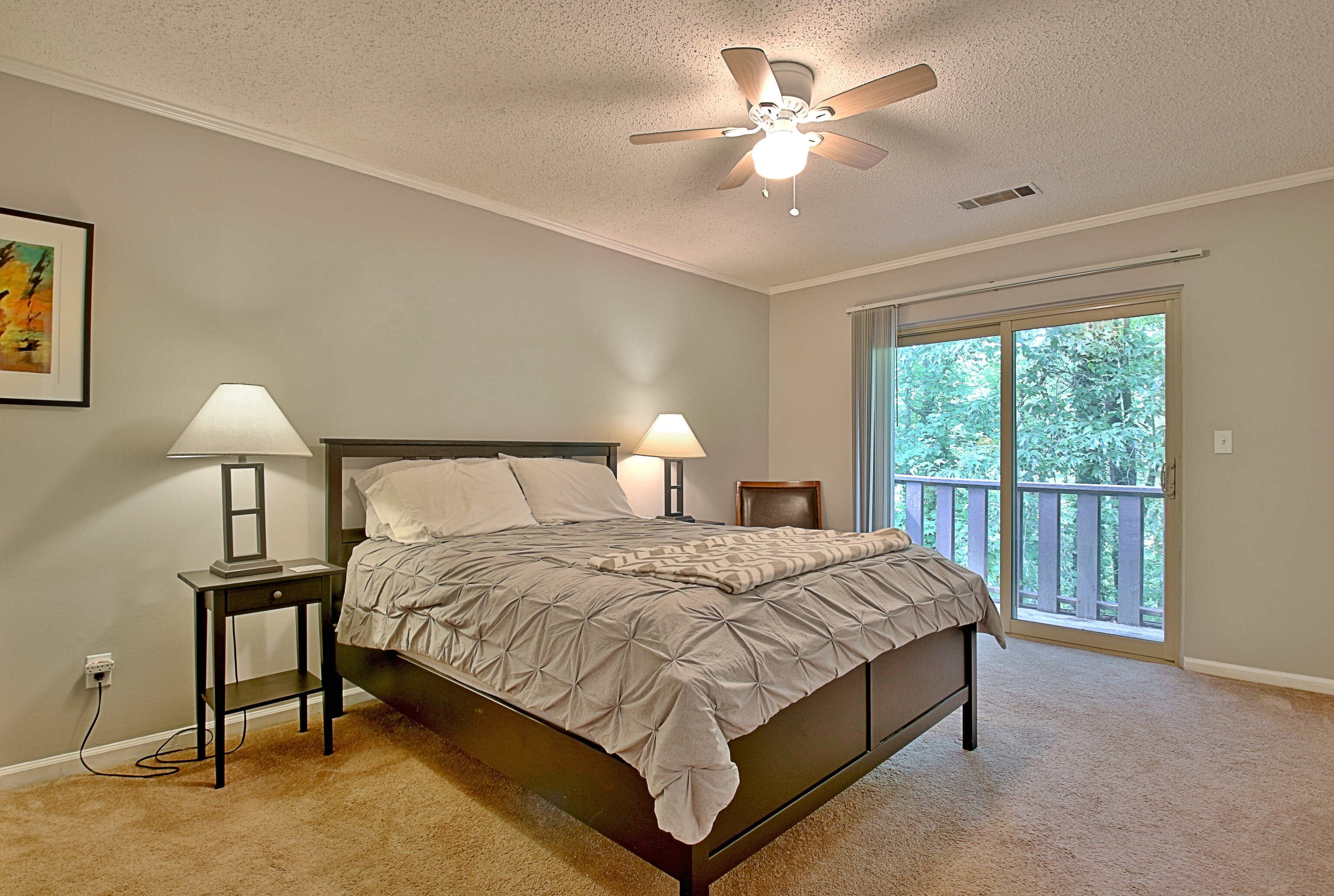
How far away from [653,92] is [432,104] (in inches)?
33.1

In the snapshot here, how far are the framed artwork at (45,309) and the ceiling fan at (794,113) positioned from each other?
2.00m

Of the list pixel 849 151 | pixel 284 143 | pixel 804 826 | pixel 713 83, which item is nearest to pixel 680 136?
pixel 713 83

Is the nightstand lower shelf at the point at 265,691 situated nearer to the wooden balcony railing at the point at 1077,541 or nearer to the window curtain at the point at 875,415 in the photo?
the window curtain at the point at 875,415

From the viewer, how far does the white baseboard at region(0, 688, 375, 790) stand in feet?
7.38

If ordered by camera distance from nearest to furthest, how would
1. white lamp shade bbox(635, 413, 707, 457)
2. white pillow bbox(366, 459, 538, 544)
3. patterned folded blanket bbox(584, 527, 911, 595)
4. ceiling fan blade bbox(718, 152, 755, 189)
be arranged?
patterned folded blanket bbox(584, 527, 911, 595) → ceiling fan blade bbox(718, 152, 755, 189) → white pillow bbox(366, 459, 538, 544) → white lamp shade bbox(635, 413, 707, 457)

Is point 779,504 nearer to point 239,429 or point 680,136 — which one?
point 680,136

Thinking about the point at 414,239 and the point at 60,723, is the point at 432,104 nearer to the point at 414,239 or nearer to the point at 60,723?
the point at 414,239

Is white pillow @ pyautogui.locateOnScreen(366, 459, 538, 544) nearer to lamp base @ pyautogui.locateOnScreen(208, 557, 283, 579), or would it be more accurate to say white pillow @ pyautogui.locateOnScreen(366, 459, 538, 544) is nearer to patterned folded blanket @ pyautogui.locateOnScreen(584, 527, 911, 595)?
lamp base @ pyautogui.locateOnScreen(208, 557, 283, 579)

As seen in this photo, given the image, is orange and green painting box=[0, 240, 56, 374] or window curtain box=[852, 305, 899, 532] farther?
window curtain box=[852, 305, 899, 532]

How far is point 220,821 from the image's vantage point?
204 cm

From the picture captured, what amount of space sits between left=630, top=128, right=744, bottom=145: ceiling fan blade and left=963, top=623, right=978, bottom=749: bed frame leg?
2.00 metres

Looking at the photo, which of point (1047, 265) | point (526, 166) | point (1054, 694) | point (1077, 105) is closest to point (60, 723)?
point (526, 166)

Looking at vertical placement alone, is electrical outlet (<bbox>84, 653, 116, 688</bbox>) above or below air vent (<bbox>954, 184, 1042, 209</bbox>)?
below

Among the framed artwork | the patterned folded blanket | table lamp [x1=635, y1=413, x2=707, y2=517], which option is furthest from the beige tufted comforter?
table lamp [x1=635, y1=413, x2=707, y2=517]
